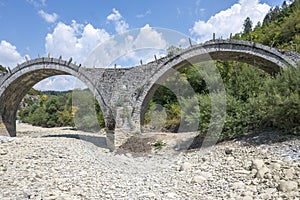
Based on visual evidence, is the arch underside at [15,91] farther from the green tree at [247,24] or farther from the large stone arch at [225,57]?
the green tree at [247,24]

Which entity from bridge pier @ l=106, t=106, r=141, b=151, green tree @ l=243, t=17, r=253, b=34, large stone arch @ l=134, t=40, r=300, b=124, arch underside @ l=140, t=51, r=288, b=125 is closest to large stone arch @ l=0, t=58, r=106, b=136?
bridge pier @ l=106, t=106, r=141, b=151

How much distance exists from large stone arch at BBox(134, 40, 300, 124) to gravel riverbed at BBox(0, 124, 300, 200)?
3.36 metres

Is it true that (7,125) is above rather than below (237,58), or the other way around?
below

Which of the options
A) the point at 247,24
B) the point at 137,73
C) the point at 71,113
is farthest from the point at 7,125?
the point at 247,24

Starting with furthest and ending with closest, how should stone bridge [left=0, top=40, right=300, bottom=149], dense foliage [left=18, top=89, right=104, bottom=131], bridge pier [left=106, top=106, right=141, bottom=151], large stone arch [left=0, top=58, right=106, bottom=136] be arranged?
dense foliage [left=18, top=89, right=104, bottom=131], large stone arch [left=0, top=58, right=106, bottom=136], bridge pier [left=106, top=106, right=141, bottom=151], stone bridge [left=0, top=40, right=300, bottom=149]

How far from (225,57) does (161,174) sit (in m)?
6.15

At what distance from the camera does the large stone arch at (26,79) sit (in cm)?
1036

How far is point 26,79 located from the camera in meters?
12.0

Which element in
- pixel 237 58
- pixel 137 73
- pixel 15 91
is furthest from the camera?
pixel 15 91

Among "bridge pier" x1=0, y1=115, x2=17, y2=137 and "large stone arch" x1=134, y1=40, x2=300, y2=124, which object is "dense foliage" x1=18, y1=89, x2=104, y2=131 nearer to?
"bridge pier" x1=0, y1=115, x2=17, y2=137

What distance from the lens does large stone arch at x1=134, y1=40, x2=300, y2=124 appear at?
9.02 m

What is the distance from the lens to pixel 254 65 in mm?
10203

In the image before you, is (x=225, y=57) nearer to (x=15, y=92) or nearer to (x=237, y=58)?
(x=237, y=58)

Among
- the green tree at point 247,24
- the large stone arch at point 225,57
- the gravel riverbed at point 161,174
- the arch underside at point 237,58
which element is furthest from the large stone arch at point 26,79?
the green tree at point 247,24
